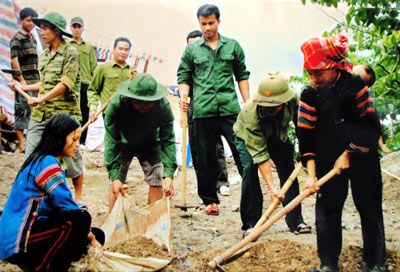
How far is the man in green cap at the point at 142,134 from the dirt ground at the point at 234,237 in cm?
48

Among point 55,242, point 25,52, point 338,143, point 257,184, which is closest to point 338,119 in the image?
point 338,143

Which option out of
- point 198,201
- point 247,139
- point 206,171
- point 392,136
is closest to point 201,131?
point 206,171

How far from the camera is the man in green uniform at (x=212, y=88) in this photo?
3.77 metres

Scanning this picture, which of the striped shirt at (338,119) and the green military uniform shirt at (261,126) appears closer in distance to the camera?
the striped shirt at (338,119)

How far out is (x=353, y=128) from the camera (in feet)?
7.95

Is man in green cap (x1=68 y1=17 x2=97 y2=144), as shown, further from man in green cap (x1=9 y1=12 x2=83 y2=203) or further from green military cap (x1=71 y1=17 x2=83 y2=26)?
man in green cap (x1=9 y1=12 x2=83 y2=203)

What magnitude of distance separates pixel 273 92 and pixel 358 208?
3.19 feet

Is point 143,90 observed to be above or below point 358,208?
above

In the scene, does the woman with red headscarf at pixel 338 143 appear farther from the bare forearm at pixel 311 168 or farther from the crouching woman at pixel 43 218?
the crouching woman at pixel 43 218

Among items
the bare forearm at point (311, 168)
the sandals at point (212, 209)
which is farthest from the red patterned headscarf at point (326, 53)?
the sandals at point (212, 209)

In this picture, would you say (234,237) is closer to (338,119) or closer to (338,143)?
(338,143)

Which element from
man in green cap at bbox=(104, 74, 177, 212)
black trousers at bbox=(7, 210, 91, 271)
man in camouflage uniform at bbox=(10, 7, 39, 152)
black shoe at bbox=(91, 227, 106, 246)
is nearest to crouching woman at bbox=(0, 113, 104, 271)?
black trousers at bbox=(7, 210, 91, 271)

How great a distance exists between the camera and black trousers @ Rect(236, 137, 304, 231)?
331 cm

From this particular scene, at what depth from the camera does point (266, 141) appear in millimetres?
3223
